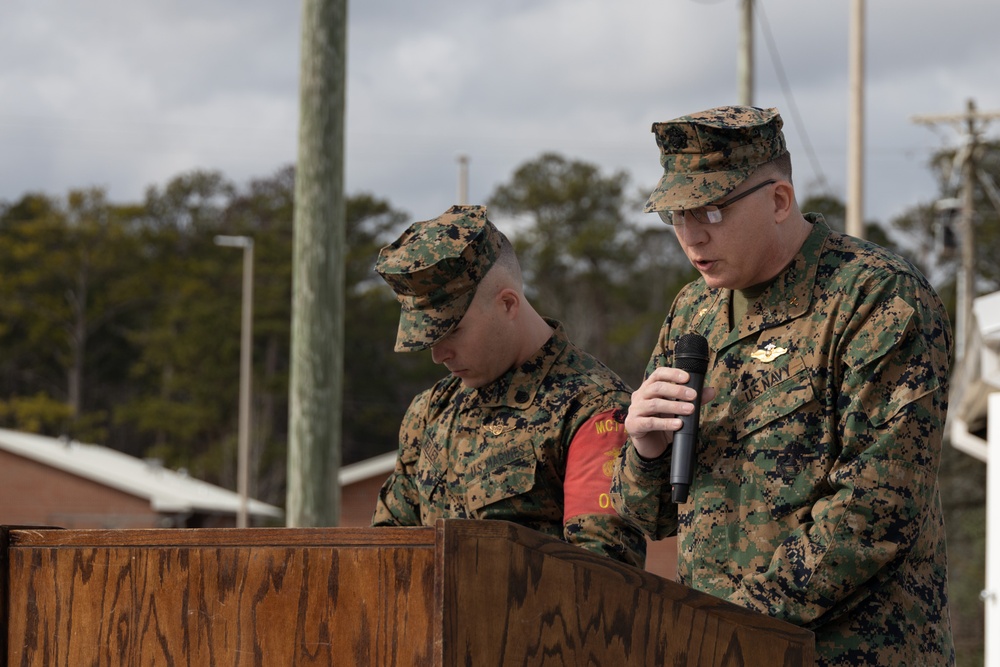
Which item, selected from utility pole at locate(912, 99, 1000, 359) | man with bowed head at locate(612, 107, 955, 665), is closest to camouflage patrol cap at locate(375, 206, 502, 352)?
man with bowed head at locate(612, 107, 955, 665)

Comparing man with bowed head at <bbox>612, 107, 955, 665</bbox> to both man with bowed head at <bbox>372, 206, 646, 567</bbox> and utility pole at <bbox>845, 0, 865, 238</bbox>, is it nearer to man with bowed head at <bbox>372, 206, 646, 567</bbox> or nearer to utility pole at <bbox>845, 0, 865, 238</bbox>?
man with bowed head at <bbox>372, 206, 646, 567</bbox>

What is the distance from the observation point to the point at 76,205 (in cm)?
5738

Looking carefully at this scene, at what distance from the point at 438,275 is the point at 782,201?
0.90 metres

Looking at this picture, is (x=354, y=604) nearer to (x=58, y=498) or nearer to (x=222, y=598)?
(x=222, y=598)

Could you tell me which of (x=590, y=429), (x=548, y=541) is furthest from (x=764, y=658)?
(x=590, y=429)

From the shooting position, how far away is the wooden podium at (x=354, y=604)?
6.87 feet

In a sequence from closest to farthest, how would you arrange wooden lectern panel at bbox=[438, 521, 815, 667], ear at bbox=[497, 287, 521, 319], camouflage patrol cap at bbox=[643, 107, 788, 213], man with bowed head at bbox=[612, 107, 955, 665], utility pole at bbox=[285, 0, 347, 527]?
1. wooden lectern panel at bbox=[438, 521, 815, 667]
2. man with bowed head at bbox=[612, 107, 955, 665]
3. camouflage patrol cap at bbox=[643, 107, 788, 213]
4. ear at bbox=[497, 287, 521, 319]
5. utility pole at bbox=[285, 0, 347, 527]

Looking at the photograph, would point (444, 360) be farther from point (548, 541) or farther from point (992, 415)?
point (992, 415)

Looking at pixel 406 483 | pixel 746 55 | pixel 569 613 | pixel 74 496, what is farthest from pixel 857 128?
pixel 74 496

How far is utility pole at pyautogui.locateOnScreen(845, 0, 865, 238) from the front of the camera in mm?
12844

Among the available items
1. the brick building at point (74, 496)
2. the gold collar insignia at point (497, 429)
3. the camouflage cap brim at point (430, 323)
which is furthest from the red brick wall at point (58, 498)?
the camouflage cap brim at point (430, 323)

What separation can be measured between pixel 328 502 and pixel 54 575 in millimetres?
5115

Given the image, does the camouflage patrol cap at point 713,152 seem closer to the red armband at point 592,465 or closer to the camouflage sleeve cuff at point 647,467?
the camouflage sleeve cuff at point 647,467

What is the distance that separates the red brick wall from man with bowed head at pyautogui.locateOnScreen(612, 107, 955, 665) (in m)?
31.1
